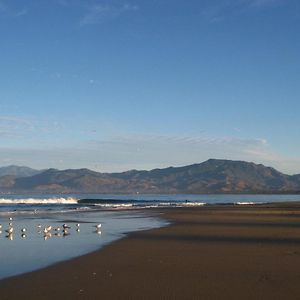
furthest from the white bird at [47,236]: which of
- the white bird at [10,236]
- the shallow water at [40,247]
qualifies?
the white bird at [10,236]

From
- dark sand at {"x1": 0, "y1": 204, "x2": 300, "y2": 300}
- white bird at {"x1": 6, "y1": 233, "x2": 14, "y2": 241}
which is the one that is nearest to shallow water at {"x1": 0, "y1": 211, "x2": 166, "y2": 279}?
white bird at {"x1": 6, "y1": 233, "x2": 14, "y2": 241}

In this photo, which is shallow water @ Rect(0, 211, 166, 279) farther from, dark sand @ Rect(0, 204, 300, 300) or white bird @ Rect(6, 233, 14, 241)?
dark sand @ Rect(0, 204, 300, 300)

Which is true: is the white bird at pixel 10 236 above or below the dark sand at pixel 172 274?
above

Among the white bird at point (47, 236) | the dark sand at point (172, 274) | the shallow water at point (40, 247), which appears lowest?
the dark sand at point (172, 274)

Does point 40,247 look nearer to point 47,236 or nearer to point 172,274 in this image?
point 47,236

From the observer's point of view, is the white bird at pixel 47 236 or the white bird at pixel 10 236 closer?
the white bird at pixel 47 236

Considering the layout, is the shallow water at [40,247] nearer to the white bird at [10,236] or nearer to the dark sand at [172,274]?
the white bird at [10,236]

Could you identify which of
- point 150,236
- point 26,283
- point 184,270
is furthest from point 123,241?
point 26,283

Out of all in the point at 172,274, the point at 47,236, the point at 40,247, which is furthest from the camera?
the point at 47,236

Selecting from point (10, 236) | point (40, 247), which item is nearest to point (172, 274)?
point (40, 247)

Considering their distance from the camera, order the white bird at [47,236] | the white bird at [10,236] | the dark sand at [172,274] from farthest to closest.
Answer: the white bird at [10,236]
the white bird at [47,236]
the dark sand at [172,274]

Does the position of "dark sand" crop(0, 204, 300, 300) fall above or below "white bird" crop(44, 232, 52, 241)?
below

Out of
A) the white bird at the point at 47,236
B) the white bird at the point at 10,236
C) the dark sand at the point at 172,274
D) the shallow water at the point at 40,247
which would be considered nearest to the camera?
the dark sand at the point at 172,274

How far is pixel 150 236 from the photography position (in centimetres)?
2531
